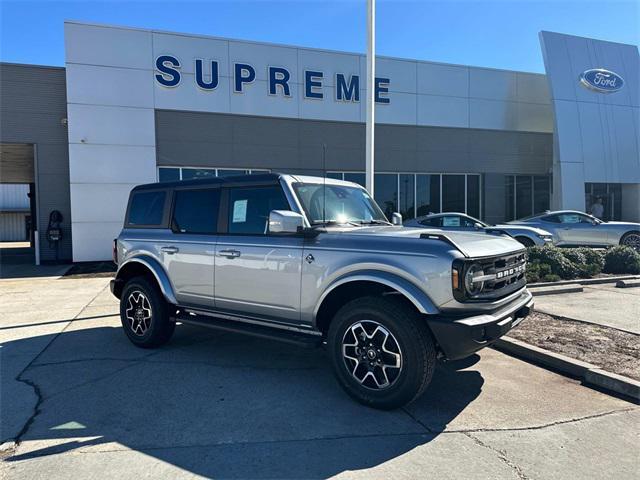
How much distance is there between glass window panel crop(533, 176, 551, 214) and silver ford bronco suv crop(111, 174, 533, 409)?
59.2 ft

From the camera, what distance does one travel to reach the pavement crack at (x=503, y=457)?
297cm

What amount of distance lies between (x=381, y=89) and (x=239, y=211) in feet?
48.3

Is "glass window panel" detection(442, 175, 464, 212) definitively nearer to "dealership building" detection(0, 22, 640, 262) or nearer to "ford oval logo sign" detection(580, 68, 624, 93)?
"dealership building" detection(0, 22, 640, 262)

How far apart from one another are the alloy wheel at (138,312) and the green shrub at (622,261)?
10328mm

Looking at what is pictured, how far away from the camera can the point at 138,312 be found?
5.90 meters

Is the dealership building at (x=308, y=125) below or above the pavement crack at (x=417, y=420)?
above

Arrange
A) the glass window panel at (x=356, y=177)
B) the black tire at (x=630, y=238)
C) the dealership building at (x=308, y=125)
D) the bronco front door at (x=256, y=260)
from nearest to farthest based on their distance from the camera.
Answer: the bronco front door at (x=256, y=260), the black tire at (x=630, y=238), the dealership building at (x=308, y=125), the glass window panel at (x=356, y=177)

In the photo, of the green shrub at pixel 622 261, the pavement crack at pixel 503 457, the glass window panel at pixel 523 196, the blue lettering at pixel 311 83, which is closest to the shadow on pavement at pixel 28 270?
the blue lettering at pixel 311 83

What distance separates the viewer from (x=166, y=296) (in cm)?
559

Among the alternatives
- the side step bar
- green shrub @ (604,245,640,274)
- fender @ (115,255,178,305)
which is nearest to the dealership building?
green shrub @ (604,245,640,274)

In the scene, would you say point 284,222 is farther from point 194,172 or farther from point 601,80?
point 601,80

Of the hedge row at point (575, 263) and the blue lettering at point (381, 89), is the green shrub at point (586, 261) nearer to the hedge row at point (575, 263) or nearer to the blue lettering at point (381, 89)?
the hedge row at point (575, 263)

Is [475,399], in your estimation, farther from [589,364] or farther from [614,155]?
[614,155]

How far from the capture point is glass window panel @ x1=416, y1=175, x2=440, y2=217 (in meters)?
19.3
